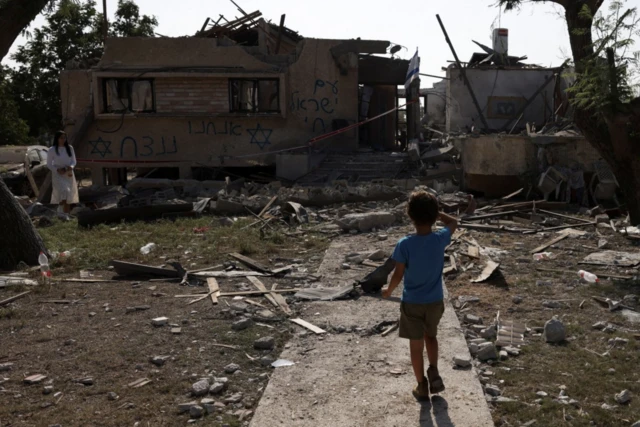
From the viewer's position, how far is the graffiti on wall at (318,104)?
20.9 meters

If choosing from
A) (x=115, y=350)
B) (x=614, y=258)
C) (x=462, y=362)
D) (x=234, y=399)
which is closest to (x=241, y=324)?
(x=115, y=350)

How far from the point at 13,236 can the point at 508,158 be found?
9.68 meters

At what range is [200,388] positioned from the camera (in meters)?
4.51

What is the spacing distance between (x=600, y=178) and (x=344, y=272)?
7675mm

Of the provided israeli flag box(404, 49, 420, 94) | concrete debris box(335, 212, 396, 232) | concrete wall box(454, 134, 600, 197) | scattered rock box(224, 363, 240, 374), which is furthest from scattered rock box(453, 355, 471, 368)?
israeli flag box(404, 49, 420, 94)

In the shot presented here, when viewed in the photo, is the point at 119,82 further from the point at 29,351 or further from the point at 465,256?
the point at 29,351

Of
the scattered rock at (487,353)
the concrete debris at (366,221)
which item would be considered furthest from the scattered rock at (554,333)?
the concrete debris at (366,221)

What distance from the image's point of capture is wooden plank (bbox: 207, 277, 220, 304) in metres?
6.88

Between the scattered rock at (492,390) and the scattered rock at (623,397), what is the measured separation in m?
0.70

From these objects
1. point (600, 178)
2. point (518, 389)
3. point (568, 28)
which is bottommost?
point (518, 389)

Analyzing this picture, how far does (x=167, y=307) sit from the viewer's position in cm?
662

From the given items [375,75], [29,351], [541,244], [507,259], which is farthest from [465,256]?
[375,75]

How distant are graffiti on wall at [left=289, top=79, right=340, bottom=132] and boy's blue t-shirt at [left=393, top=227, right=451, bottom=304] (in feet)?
55.8

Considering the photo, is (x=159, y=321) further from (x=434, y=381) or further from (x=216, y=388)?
(x=434, y=381)
